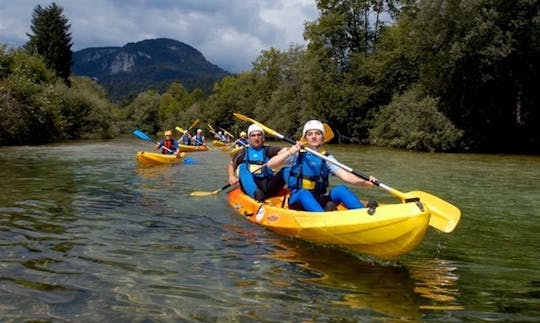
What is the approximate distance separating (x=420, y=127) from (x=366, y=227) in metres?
22.4

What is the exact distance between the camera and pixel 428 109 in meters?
26.1

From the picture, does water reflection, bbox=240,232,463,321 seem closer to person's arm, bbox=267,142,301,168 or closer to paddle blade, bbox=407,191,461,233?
paddle blade, bbox=407,191,461,233

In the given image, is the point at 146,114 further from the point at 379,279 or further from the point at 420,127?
the point at 379,279

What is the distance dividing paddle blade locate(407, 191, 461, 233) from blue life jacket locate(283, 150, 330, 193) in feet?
4.39

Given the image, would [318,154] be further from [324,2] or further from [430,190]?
[324,2]

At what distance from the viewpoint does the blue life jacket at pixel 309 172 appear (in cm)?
641

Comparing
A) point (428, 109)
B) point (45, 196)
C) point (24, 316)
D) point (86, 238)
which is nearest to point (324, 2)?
point (428, 109)

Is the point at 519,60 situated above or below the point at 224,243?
above

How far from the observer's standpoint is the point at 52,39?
49594 millimetres

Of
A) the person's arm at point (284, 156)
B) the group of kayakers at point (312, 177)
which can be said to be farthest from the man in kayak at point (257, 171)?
the person's arm at point (284, 156)

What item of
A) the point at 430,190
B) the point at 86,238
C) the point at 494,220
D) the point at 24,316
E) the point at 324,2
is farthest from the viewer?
the point at 324,2

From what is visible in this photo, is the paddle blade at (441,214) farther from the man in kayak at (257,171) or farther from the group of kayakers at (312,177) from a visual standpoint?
the man in kayak at (257,171)

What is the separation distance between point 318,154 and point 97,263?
2.77 m

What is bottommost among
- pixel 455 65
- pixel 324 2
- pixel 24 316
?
pixel 24 316
